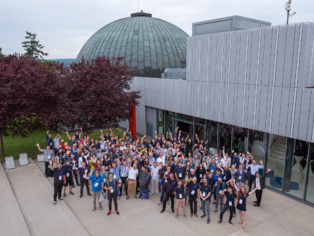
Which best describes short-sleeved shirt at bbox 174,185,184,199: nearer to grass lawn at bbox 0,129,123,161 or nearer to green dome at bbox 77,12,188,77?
grass lawn at bbox 0,129,123,161

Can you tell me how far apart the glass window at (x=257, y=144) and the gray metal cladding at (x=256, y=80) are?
65 centimetres

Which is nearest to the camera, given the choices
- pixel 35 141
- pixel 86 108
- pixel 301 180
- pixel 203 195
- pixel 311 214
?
pixel 203 195

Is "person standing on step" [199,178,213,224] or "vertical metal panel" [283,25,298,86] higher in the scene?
"vertical metal panel" [283,25,298,86]

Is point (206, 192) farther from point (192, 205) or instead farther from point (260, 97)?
point (260, 97)

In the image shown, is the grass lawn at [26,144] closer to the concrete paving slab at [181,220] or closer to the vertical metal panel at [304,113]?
the concrete paving slab at [181,220]

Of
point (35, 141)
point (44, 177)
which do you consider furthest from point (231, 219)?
point (35, 141)

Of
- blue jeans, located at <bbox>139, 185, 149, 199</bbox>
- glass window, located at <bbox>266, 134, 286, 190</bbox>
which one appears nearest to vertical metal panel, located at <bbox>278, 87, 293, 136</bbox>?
glass window, located at <bbox>266, 134, 286, 190</bbox>

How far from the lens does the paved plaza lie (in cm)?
898

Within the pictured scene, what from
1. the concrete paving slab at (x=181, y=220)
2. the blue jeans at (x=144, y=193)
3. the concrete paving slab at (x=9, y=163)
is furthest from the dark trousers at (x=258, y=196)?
the concrete paving slab at (x=9, y=163)

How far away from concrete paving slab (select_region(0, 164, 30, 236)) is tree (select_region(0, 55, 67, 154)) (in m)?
4.56

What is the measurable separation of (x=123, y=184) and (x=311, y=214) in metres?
7.98

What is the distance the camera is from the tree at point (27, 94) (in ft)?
47.9

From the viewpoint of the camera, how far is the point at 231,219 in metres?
9.55

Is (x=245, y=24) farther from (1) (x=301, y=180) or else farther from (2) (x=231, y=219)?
(2) (x=231, y=219)
